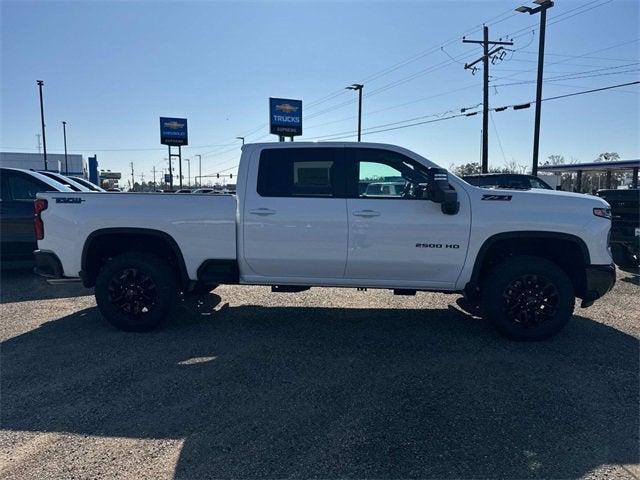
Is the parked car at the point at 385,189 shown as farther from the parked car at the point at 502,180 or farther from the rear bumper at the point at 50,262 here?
the parked car at the point at 502,180

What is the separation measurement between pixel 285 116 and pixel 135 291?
29209 millimetres

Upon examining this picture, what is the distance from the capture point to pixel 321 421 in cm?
336

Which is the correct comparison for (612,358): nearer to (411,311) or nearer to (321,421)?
(411,311)

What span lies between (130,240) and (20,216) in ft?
12.1

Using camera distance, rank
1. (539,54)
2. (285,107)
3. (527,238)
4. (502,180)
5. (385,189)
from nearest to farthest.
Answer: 1. (527,238)
2. (385,189)
3. (502,180)
4. (539,54)
5. (285,107)

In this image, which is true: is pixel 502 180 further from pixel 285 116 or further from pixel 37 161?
pixel 37 161

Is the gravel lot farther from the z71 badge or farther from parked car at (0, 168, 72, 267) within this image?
parked car at (0, 168, 72, 267)

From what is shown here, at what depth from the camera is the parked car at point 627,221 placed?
335 inches

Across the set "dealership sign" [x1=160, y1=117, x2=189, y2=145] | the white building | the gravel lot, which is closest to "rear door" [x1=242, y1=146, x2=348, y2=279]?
the gravel lot

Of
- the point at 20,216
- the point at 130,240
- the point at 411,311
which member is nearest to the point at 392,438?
the point at 411,311

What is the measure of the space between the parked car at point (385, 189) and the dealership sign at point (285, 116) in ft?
→ 93.9

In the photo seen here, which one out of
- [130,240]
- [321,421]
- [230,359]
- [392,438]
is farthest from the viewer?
[130,240]

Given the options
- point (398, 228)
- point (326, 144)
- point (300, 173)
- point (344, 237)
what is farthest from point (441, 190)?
point (300, 173)

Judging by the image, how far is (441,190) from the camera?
4621 mm
